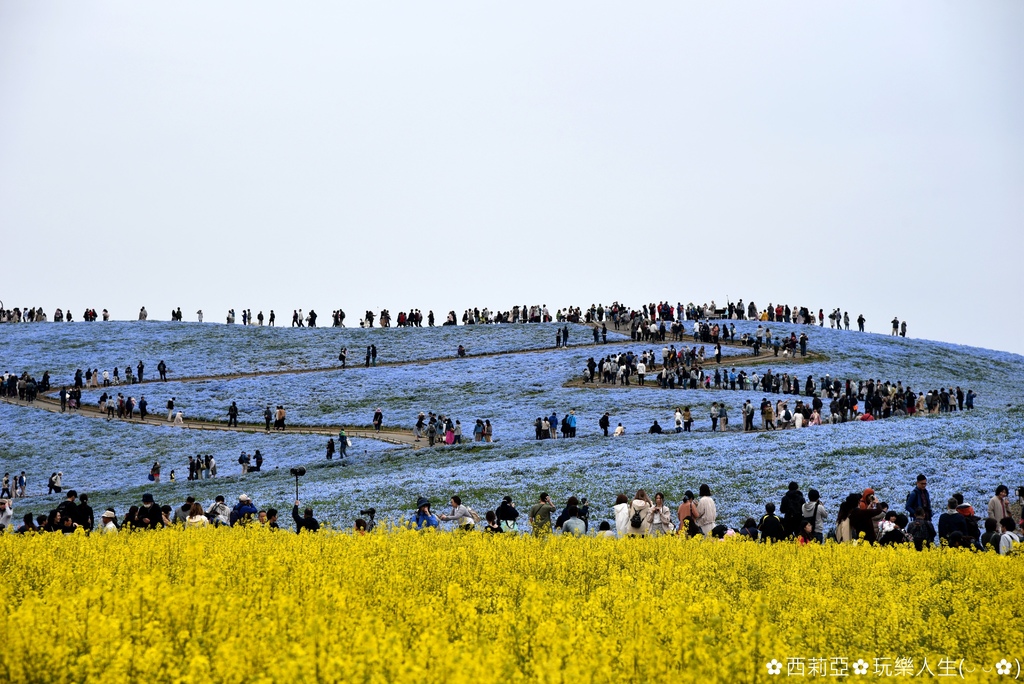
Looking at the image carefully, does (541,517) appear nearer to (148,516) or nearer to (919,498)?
(919,498)

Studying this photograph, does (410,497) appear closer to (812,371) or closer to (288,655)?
(288,655)

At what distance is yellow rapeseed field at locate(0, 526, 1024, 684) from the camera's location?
704 cm

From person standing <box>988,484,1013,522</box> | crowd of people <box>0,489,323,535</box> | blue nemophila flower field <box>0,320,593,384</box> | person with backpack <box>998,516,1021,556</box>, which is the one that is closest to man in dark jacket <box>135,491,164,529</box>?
crowd of people <box>0,489,323,535</box>

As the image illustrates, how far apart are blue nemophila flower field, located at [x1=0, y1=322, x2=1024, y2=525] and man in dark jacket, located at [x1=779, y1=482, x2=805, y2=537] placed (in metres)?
7.18

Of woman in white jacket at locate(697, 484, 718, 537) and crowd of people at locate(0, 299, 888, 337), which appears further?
crowd of people at locate(0, 299, 888, 337)

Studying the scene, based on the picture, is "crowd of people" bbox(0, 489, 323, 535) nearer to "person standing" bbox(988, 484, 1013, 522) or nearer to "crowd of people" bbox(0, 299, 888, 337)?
"person standing" bbox(988, 484, 1013, 522)

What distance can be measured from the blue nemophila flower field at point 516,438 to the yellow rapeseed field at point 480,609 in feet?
41.8

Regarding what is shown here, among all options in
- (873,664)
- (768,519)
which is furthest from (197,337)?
(873,664)

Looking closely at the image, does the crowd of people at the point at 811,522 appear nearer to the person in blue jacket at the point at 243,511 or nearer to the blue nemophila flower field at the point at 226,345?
the person in blue jacket at the point at 243,511

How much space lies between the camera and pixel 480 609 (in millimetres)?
10695

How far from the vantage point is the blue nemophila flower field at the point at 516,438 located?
102 feet

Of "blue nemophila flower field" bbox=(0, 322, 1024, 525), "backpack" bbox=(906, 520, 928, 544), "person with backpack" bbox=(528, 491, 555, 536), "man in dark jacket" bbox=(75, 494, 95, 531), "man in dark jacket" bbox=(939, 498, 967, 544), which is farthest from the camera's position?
"blue nemophila flower field" bbox=(0, 322, 1024, 525)

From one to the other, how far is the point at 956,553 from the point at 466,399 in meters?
45.2

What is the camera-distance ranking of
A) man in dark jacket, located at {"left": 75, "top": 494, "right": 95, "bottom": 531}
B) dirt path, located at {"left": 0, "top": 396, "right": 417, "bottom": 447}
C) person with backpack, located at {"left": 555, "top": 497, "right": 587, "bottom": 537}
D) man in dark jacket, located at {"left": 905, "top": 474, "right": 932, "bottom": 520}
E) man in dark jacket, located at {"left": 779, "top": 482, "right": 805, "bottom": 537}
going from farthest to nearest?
1. dirt path, located at {"left": 0, "top": 396, "right": 417, "bottom": 447}
2. man in dark jacket, located at {"left": 75, "top": 494, "right": 95, "bottom": 531}
3. man in dark jacket, located at {"left": 905, "top": 474, "right": 932, "bottom": 520}
4. person with backpack, located at {"left": 555, "top": 497, "right": 587, "bottom": 537}
5. man in dark jacket, located at {"left": 779, "top": 482, "right": 805, "bottom": 537}
